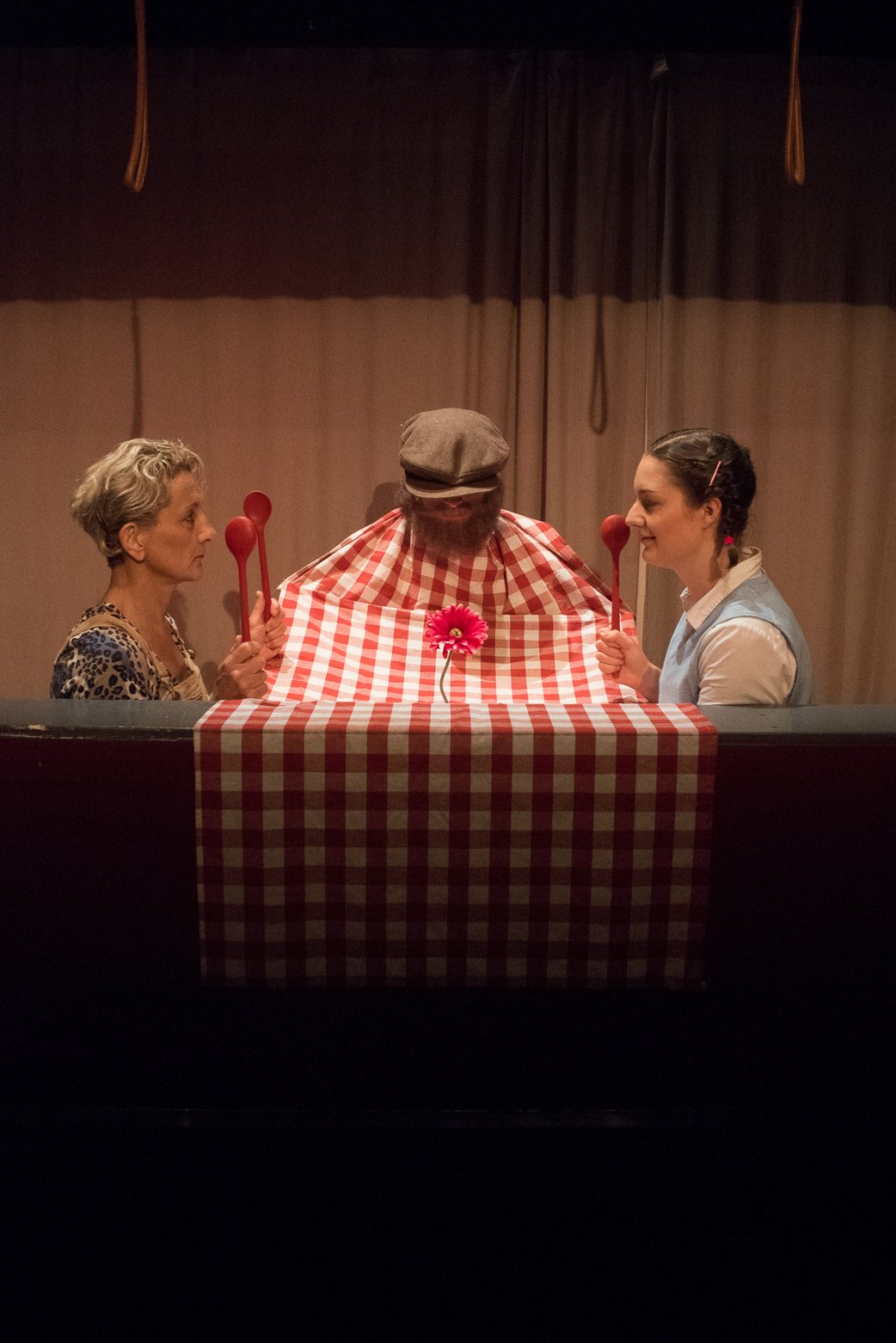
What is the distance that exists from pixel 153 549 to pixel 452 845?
1.11 metres

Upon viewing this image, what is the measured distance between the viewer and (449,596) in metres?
2.18

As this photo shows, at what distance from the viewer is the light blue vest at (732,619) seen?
1731mm

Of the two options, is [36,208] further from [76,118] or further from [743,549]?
[743,549]

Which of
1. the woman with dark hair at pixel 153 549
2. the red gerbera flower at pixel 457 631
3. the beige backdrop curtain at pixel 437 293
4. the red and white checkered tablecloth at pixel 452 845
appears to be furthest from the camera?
the beige backdrop curtain at pixel 437 293

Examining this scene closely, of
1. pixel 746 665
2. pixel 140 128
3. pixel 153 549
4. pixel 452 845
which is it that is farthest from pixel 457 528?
pixel 452 845

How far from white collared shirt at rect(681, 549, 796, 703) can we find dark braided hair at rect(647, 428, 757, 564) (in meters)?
0.25

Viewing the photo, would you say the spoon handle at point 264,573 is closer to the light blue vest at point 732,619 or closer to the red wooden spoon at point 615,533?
the red wooden spoon at point 615,533

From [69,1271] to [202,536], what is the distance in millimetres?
1292

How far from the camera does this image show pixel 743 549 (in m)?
1.97

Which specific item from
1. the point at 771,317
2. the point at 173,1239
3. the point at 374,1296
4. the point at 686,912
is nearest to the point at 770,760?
the point at 686,912

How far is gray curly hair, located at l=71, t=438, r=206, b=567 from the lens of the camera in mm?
1962

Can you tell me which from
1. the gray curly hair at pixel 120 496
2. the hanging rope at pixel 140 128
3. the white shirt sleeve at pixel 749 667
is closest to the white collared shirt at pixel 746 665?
the white shirt sleeve at pixel 749 667

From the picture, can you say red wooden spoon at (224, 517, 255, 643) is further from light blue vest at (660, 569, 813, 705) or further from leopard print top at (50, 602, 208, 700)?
light blue vest at (660, 569, 813, 705)

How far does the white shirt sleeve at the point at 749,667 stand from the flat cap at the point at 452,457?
23.9 inches
